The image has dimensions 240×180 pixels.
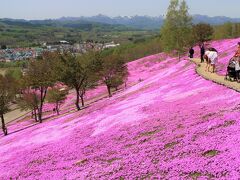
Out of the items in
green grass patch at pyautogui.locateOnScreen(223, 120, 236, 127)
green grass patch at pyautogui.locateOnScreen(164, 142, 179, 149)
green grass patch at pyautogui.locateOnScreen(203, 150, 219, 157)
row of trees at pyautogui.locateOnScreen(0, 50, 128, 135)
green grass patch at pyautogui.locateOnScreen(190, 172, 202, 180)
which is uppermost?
green grass patch at pyautogui.locateOnScreen(223, 120, 236, 127)

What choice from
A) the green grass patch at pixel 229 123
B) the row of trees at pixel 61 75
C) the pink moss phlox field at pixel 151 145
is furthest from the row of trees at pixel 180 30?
the green grass patch at pixel 229 123

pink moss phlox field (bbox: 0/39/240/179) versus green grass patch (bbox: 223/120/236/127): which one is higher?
green grass patch (bbox: 223/120/236/127)

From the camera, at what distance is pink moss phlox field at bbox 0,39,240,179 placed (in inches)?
658

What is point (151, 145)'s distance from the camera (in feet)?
69.4

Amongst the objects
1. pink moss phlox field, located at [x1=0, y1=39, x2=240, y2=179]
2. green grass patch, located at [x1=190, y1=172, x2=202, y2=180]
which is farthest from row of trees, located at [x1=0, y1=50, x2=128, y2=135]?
green grass patch, located at [x1=190, y1=172, x2=202, y2=180]

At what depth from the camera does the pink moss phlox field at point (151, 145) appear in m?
16.7

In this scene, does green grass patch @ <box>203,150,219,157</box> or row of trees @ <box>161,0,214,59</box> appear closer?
green grass patch @ <box>203,150,219,157</box>

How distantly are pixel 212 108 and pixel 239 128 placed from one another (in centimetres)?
637

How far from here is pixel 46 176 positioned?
2166cm

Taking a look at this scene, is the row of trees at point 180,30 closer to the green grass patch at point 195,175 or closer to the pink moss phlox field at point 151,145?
the pink moss phlox field at point 151,145

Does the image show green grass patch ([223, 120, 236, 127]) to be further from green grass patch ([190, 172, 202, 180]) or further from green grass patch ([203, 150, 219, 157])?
green grass patch ([190, 172, 202, 180])

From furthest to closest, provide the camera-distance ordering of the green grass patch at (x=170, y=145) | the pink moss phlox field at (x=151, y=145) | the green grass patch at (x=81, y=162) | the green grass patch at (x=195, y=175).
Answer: the green grass patch at (x=81, y=162), the green grass patch at (x=170, y=145), the pink moss phlox field at (x=151, y=145), the green grass patch at (x=195, y=175)

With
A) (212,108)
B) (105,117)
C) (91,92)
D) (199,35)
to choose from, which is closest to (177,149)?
(212,108)

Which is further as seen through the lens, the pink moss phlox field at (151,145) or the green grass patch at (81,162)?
the green grass patch at (81,162)
